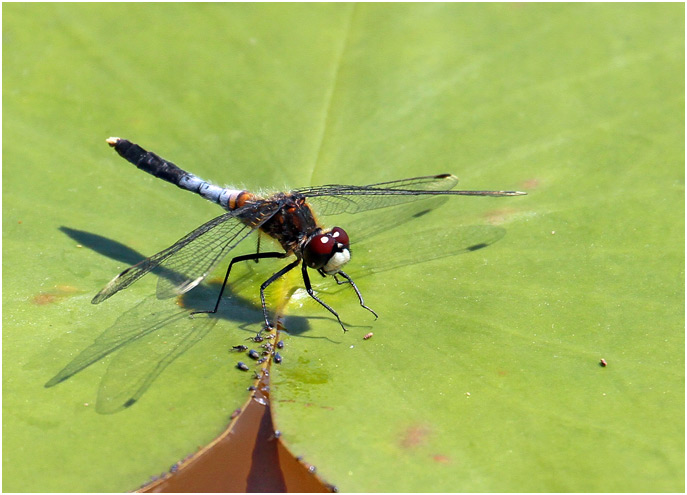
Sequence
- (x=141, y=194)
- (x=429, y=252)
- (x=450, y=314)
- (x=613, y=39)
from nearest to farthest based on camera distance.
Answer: (x=450, y=314), (x=429, y=252), (x=141, y=194), (x=613, y=39)

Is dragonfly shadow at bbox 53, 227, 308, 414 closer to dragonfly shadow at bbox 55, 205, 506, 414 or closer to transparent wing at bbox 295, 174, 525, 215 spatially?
dragonfly shadow at bbox 55, 205, 506, 414

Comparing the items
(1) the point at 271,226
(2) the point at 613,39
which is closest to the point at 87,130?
(1) the point at 271,226

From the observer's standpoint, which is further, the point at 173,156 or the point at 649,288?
the point at 173,156

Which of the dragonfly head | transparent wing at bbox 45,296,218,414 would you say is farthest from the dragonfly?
transparent wing at bbox 45,296,218,414

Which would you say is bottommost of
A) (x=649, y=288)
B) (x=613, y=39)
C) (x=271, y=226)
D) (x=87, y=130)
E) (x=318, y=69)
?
(x=649, y=288)

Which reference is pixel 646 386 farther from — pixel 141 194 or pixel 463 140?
pixel 141 194

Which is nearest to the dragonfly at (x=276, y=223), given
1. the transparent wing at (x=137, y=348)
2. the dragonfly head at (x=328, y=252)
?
the dragonfly head at (x=328, y=252)
